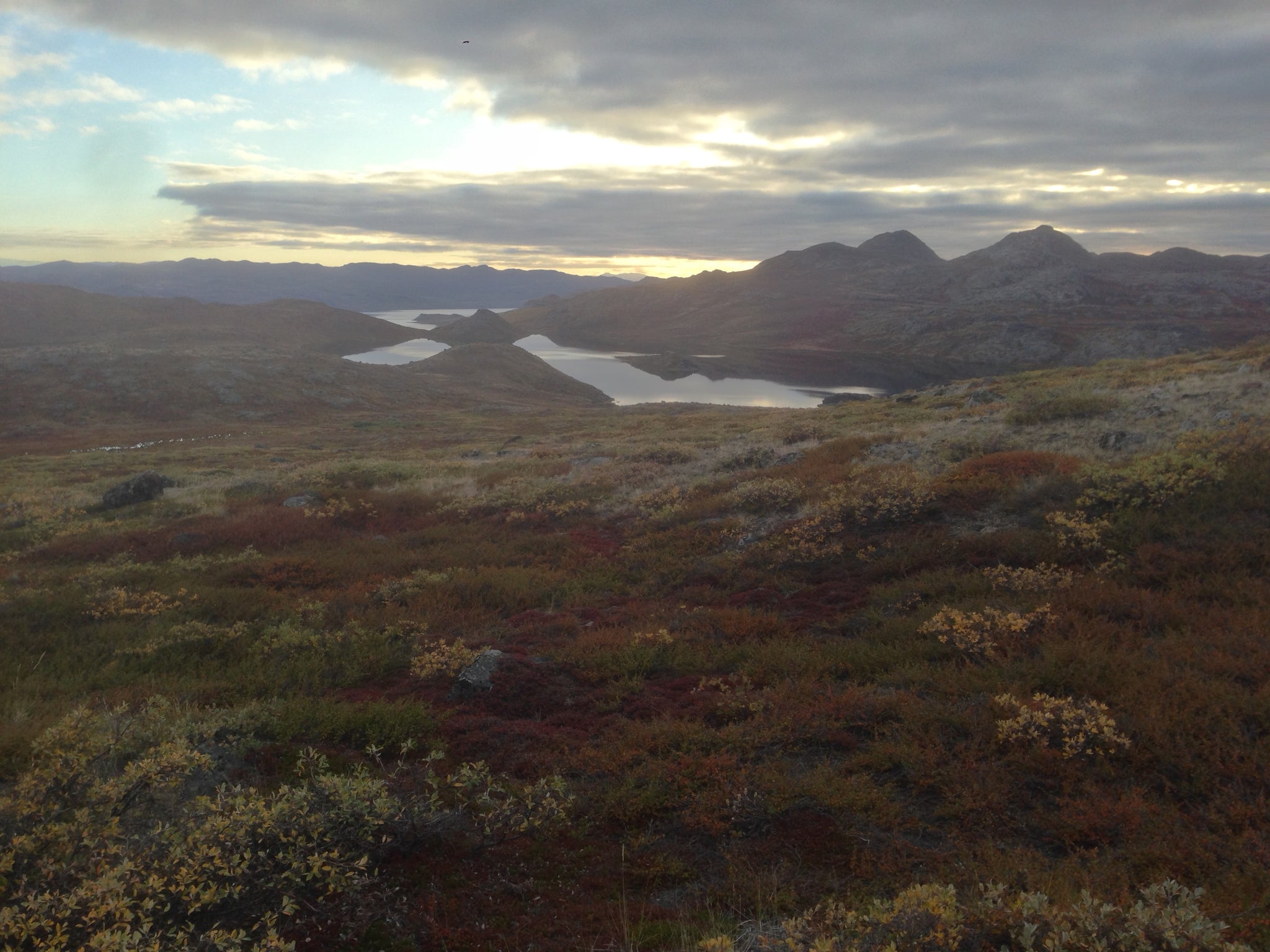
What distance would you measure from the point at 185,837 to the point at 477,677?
3996 mm

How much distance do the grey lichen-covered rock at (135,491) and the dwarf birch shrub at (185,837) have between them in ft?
70.0

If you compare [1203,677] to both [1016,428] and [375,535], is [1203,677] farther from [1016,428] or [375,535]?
[375,535]

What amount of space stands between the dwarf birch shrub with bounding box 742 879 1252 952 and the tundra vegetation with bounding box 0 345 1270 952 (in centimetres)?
2

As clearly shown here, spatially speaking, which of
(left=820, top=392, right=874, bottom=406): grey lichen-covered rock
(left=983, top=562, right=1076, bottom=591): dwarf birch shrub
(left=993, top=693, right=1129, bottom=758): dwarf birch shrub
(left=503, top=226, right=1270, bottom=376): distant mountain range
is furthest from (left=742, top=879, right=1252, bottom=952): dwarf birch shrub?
(left=503, top=226, right=1270, bottom=376): distant mountain range

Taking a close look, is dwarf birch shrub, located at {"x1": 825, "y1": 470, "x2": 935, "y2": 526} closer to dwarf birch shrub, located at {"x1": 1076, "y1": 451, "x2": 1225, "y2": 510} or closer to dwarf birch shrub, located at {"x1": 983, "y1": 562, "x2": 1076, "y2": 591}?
dwarf birch shrub, located at {"x1": 1076, "y1": 451, "x2": 1225, "y2": 510}

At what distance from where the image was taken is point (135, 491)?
2412cm

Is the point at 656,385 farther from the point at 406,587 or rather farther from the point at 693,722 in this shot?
the point at 693,722

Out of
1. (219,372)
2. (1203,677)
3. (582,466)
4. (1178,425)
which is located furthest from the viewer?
(219,372)

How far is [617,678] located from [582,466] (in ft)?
60.8

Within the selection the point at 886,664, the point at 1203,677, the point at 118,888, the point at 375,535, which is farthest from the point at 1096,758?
the point at 375,535

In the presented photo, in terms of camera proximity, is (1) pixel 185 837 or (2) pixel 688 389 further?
(2) pixel 688 389

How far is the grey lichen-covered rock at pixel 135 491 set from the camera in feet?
77.4

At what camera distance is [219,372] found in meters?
80.6

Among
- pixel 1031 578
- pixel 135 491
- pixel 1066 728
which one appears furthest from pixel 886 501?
pixel 135 491
